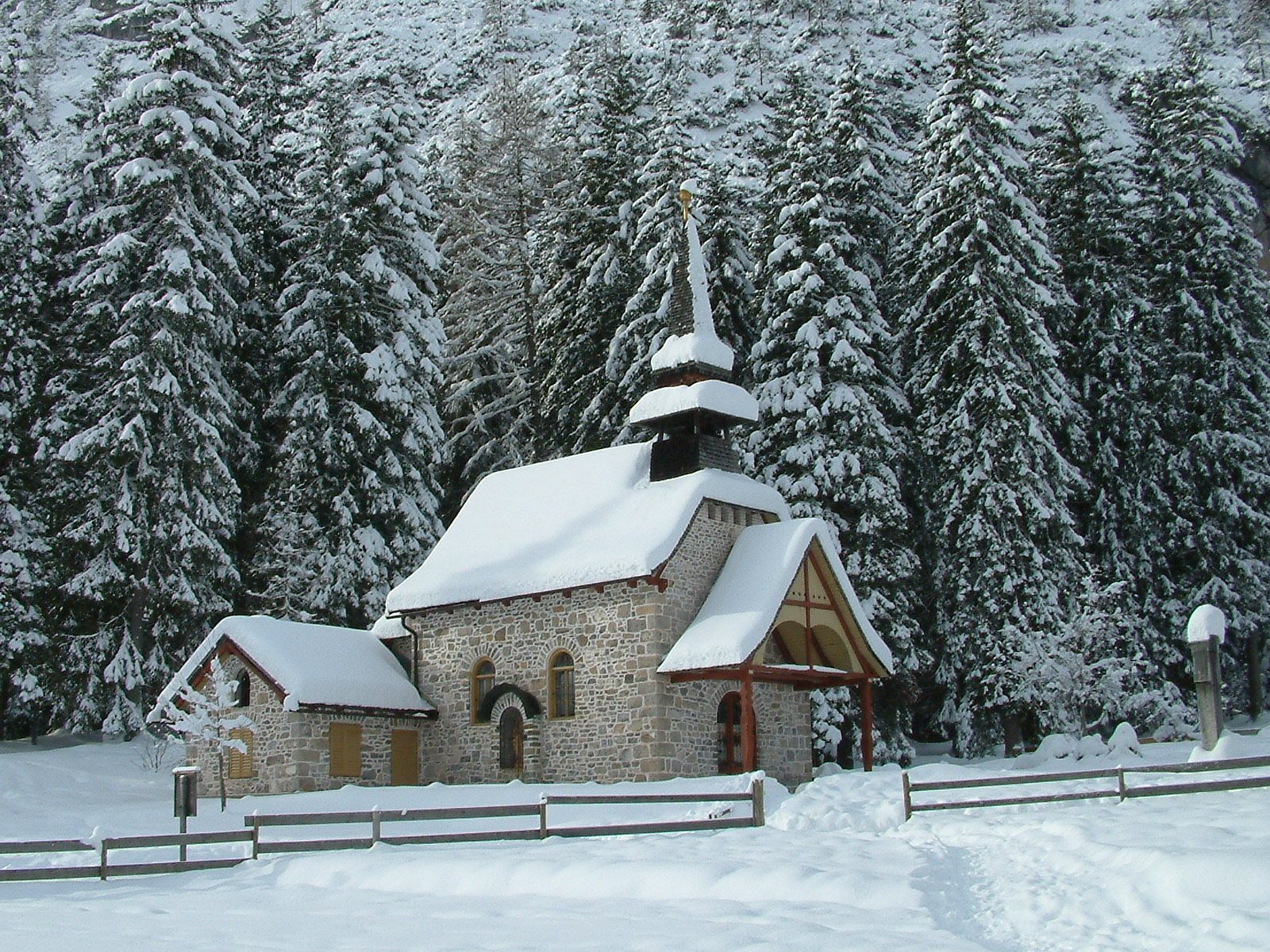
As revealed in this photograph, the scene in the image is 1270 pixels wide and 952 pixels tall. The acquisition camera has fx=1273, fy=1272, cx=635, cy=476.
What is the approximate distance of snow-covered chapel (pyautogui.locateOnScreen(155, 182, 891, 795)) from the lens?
2580 centimetres

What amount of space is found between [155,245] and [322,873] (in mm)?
22929

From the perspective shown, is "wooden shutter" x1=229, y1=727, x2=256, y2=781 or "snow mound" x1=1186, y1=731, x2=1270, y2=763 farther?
"wooden shutter" x1=229, y1=727, x2=256, y2=781

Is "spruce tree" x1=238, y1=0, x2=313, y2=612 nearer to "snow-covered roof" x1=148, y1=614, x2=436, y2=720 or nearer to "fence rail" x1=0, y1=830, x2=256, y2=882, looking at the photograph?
"snow-covered roof" x1=148, y1=614, x2=436, y2=720

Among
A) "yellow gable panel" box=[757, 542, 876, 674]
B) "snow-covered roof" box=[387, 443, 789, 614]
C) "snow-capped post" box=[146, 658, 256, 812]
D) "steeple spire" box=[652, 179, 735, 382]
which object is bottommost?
"snow-capped post" box=[146, 658, 256, 812]

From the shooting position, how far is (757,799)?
57.4 feet

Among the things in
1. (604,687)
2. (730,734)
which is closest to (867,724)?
(730,734)

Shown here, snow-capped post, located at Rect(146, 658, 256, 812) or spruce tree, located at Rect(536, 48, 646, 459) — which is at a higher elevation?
spruce tree, located at Rect(536, 48, 646, 459)

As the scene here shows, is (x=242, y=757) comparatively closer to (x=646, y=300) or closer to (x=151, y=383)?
(x=151, y=383)

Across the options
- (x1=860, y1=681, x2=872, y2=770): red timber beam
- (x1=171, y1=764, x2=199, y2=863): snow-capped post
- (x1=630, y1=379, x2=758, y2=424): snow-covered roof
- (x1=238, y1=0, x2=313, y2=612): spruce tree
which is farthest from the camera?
(x1=238, y1=0, x2=313, y2=612): spruce tree

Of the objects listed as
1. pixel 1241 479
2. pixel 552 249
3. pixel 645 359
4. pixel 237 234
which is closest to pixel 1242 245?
pixel 1241 479

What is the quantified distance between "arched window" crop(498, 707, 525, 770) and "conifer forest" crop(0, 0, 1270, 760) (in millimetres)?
7231

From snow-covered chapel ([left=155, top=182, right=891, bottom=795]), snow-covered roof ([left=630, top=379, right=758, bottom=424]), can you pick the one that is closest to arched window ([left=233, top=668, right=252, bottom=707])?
snow-covered chapel ([left=155, top=182, right=891, bottom=795])

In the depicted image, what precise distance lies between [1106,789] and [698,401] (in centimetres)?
1402

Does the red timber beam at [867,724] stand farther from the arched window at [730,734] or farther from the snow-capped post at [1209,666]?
the snow-capped post at [1209,666]
